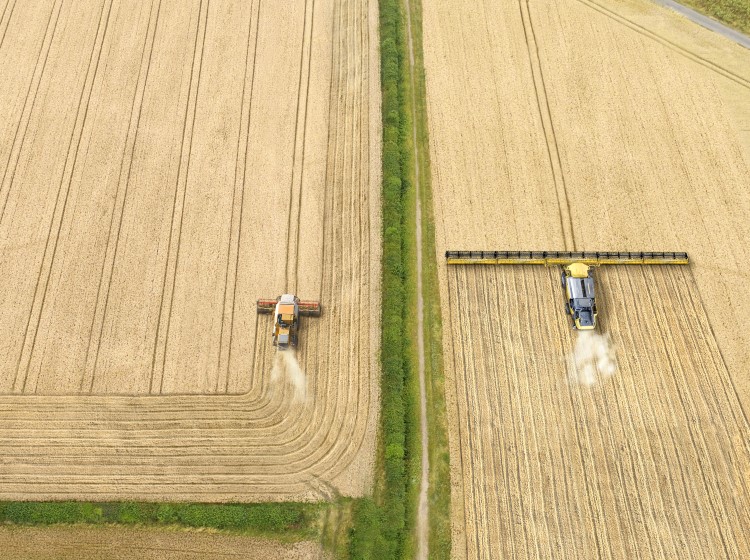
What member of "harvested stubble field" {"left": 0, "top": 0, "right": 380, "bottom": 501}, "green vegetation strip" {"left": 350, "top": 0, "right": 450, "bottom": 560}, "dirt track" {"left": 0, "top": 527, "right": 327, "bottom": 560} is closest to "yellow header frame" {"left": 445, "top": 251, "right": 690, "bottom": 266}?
"green vegetation strip" {"left": 350, "top": 0, "right": 450, "bottom": 560}

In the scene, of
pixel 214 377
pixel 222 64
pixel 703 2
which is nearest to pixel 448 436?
pixel 214 377

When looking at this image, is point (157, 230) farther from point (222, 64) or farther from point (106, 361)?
point (222, 64)

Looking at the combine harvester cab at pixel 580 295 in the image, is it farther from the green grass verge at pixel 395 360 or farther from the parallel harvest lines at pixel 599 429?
the green grass verge at pixel 395 360

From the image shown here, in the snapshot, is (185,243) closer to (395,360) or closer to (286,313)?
(286,313)

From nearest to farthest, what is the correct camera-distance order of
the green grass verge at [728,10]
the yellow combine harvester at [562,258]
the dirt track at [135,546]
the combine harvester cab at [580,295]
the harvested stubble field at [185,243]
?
the dirt track at [135,546] → the harvested stubble field at [185,243] → the combine harvester cab at [580,295] → the yellow combine harvester at [562,258] → the green grass verge at [728,10]

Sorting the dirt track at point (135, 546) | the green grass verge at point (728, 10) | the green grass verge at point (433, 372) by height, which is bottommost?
the dirt track at point (135, 546)

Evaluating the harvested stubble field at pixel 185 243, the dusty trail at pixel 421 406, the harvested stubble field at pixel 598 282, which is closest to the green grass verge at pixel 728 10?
the harvested stubble field at pixel 598 282

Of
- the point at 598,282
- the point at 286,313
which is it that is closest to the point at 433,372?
the point at 286,313
